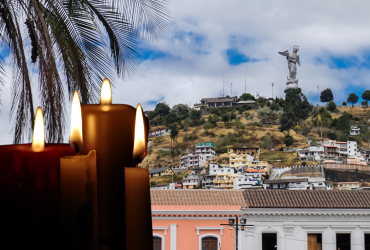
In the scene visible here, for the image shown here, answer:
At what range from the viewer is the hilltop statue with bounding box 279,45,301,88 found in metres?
89.8

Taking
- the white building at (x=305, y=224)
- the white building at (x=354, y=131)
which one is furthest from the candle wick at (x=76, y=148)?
the white building at (x=354, y=131)

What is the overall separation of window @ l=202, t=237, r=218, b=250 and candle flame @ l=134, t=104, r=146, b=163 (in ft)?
50.1

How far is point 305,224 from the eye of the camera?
1571cm

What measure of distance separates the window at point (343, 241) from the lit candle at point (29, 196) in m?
16.4

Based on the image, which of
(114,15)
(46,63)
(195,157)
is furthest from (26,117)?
(195,157)

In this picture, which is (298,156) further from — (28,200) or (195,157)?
(28,200)

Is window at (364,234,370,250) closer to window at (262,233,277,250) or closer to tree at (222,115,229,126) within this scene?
window at (262,233,277,250)

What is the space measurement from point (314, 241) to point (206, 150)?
53.6m

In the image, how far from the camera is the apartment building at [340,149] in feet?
228

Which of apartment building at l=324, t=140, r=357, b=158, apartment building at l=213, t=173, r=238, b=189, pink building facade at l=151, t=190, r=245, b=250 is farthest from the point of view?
apartment building at l=324, t=140, r=357, b=158

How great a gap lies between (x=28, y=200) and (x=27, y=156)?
0.23 ft

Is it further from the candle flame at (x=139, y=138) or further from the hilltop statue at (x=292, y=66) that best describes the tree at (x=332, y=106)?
the candle flame at (x=139, y=138)

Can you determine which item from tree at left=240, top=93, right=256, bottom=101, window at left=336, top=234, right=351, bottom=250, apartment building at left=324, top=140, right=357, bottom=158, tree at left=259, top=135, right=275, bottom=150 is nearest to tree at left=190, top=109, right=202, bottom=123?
tree at left=259, top=135, right=275, bottom=150

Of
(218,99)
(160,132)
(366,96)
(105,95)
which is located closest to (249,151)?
(160,132)
